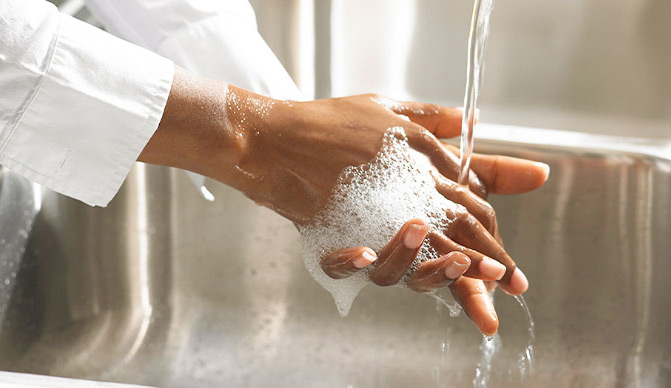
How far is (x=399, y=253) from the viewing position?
0.55 meters

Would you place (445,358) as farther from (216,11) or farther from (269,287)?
(216,11)

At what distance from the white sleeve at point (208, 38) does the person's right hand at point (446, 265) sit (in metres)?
0.23

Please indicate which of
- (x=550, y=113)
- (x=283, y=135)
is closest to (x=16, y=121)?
(x=283, y=135)

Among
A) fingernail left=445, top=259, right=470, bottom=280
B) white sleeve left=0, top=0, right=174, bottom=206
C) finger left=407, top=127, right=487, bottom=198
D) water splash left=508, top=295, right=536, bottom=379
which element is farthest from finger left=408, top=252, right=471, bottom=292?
water splash left=508, top=295, right=536, bottom=379

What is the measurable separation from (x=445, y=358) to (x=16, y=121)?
0.60m

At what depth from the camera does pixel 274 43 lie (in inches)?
37.4

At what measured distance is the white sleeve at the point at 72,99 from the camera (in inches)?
18.6

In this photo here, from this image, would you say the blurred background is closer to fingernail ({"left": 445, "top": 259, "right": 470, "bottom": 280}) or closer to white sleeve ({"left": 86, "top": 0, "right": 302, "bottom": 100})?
white sleeve ({"left": 86, "top": 0, "right": 302, "bottom": 100})

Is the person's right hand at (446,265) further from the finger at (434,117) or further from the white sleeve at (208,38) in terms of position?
the white sleeve at (208,38)

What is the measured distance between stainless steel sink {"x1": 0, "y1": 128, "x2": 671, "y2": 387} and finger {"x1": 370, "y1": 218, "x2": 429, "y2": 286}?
332 mm

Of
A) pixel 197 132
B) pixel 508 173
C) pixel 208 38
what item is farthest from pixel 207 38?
pixel 508 173

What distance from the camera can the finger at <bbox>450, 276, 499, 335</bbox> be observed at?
56 centimetres

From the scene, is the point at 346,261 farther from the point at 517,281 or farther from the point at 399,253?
the point at 517,281

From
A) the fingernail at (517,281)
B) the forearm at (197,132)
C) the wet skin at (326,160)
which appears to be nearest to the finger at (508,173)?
the wet skin at (326,160)
